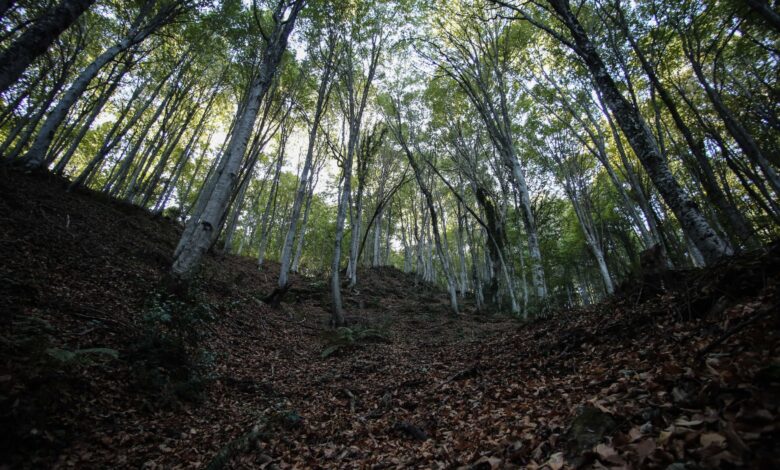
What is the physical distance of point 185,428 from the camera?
13.8 feet

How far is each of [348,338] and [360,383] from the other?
2.60 metres

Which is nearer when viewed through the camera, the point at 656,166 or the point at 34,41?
the point at 34,41

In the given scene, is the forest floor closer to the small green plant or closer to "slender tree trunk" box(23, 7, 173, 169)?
the small green plant

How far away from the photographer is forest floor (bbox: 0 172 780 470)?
90.4 inches

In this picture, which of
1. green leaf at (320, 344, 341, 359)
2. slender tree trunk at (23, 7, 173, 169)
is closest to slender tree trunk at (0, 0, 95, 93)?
slender tree trunk at (23, 7, 173, 169)

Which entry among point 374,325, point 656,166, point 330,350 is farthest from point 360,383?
point 656,166

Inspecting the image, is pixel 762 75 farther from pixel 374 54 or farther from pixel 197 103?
pixel 197 103

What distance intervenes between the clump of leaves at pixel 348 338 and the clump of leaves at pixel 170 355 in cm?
A: 336

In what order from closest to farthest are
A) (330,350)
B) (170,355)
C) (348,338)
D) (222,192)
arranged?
(170,355) → (222,192) → (330,350) → (348,338)

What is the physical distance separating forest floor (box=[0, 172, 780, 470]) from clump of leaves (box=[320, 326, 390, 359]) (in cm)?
71

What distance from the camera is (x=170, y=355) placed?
16.7ft

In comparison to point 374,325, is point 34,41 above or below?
above

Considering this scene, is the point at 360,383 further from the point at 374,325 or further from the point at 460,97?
the point at 460,97

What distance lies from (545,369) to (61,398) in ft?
19.6
